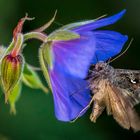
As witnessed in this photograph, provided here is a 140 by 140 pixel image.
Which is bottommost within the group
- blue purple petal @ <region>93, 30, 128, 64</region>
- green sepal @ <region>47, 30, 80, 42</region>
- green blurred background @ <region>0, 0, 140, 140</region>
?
green blurred background @ <region>0, 0, 140, 140</region>

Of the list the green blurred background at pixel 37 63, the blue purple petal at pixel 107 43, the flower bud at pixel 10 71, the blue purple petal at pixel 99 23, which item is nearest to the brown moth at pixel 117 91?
the blue purple petal at pixel 107 43

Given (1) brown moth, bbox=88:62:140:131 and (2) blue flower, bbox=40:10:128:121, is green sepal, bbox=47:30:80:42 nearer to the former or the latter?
(2) blue flower, bbox=40:10:128:121

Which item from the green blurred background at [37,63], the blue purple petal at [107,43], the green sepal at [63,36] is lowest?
the green blurred background at [37,63]

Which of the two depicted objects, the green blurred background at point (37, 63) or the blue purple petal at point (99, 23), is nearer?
the blue purple petal at point (99, 23)

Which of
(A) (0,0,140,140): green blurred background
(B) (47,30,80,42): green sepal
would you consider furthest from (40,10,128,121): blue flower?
(A) (0,0,140,140): green blurred background

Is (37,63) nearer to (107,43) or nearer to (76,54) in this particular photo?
(107,43)

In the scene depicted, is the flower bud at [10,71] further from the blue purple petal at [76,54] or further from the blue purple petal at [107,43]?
the blue purple petal at [107,43]
